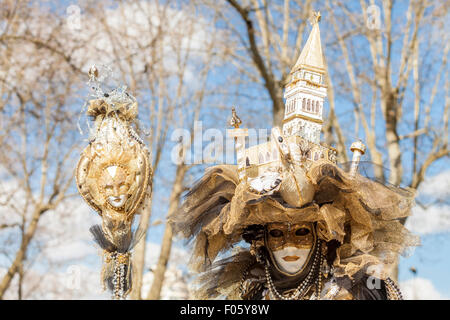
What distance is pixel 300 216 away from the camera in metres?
3.26

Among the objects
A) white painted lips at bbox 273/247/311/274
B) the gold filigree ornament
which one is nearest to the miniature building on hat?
white painted lips at bbox 273/247/311/274

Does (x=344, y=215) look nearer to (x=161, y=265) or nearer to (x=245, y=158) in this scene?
(x=245, y=158)

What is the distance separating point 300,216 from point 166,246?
6.11 meters

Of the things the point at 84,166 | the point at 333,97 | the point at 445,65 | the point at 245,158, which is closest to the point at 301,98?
the point at 245,158

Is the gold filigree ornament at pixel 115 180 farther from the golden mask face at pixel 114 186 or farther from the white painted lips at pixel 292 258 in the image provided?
the white painted lips at pixel 292 258

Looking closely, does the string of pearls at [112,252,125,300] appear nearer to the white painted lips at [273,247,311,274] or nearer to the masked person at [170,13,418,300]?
the masked person at [170,13,418,300]

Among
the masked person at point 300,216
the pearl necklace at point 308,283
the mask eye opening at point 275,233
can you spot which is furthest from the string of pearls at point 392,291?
the mask eye opening at point 275,233

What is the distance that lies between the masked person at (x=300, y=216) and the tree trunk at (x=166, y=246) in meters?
5.00

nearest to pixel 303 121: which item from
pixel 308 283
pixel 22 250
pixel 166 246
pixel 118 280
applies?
pixel 308 283

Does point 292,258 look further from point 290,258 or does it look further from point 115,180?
point 115,180

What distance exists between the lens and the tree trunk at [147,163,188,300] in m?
8.85

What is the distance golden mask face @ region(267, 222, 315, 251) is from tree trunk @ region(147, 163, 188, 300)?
5125mm

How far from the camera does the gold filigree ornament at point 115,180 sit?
3.14 metres
